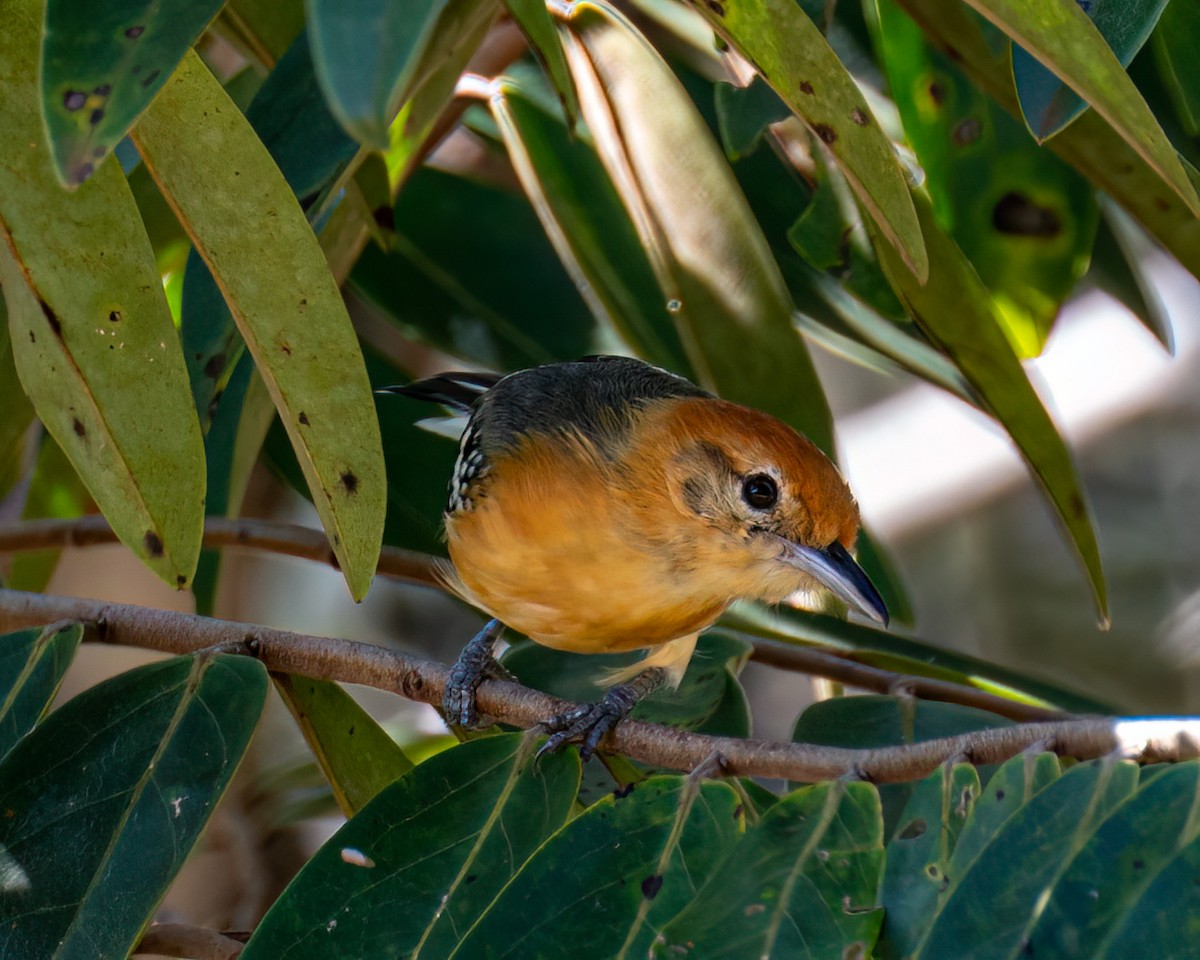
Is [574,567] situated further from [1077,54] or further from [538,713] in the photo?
[1077,54]

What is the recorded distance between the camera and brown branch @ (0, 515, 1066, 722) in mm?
1980

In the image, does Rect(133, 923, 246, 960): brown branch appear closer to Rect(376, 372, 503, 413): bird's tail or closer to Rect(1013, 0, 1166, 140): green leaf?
Rect(376, 372, 503, 413): bird's tail

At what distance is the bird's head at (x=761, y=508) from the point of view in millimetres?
1840

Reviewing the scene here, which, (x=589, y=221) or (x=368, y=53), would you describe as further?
(x=589, y=221)

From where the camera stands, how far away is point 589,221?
86.7 inches

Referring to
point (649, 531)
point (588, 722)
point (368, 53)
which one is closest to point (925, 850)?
point (588, 722)

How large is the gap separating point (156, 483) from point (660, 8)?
4.63 feet

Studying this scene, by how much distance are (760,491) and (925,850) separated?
2.33 ft

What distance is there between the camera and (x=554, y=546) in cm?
183

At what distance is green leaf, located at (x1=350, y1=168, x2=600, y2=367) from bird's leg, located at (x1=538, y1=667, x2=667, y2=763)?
97 cm

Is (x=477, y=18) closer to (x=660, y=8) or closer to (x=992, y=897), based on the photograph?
(x=660, y=8)

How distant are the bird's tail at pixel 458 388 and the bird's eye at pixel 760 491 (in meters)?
A: 0.75

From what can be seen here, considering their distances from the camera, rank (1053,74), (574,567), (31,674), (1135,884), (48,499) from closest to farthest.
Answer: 1. (1135,884)
2. (1053,74)
3. (31,674)
4. (574,567)
5. (48,499)

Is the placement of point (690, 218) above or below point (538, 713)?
above
